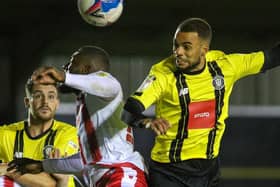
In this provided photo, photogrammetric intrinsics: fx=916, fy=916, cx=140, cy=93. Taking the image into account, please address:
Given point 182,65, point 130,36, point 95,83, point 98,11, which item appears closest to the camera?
point 95,83

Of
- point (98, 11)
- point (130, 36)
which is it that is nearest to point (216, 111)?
point (98, 11)

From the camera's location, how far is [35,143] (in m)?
5.30

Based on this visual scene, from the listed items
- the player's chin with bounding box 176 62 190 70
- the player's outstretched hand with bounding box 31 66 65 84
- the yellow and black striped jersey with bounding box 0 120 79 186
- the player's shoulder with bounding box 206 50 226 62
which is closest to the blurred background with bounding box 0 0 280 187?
the yellow and black striped jersey with bounding box 0 120 79 186

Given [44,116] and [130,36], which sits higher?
[130,36]

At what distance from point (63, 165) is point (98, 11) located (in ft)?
2.89

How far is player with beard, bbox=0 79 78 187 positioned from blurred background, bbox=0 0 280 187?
5.45 m

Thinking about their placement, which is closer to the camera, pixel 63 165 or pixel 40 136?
pixel 63 165

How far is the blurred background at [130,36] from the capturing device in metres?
11.8

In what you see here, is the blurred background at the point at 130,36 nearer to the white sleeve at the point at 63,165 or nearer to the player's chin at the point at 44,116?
the player's chin at the point at 44,116

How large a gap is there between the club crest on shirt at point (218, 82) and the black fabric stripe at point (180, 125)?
17 cm

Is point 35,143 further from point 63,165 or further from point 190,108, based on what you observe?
point 190,108

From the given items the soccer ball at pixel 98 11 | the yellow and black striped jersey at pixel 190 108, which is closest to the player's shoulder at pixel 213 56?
the yellow and black striped jersey at pixel 190 108

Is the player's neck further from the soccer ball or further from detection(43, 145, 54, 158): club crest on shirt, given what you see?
the soccer ball

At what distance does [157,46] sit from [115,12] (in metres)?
7.77
